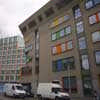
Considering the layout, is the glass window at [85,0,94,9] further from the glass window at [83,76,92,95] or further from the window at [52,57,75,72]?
the glass window at [83,76,92,95]

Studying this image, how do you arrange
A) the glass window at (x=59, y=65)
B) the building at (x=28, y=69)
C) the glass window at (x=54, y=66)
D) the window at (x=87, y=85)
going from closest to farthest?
the window at (x=87, y=85), the glass window at (x=59, y=65), the glass window at (x=54, y=66), the building at (x=28, y=69)

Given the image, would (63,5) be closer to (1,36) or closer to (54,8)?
(54,8)

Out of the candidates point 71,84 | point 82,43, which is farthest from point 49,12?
point 71,84

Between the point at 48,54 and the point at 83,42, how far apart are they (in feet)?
35.9

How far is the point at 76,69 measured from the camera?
88.6 feet

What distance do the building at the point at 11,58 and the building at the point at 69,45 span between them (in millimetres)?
43440

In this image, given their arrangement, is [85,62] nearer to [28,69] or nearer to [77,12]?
[77,12]

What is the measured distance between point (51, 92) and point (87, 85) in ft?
25.5

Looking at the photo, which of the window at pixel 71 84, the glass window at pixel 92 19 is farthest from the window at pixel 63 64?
the glass window at pixel 92 19

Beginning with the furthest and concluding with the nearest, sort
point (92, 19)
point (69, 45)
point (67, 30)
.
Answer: point (67, 30) < point (69, 45) < point (92, 19)

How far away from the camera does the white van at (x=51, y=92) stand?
19.9m

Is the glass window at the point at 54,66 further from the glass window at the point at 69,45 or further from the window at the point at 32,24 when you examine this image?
the window at the point at 32,24

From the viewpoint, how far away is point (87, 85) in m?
24.8

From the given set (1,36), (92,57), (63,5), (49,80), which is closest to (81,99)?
(92,57)
